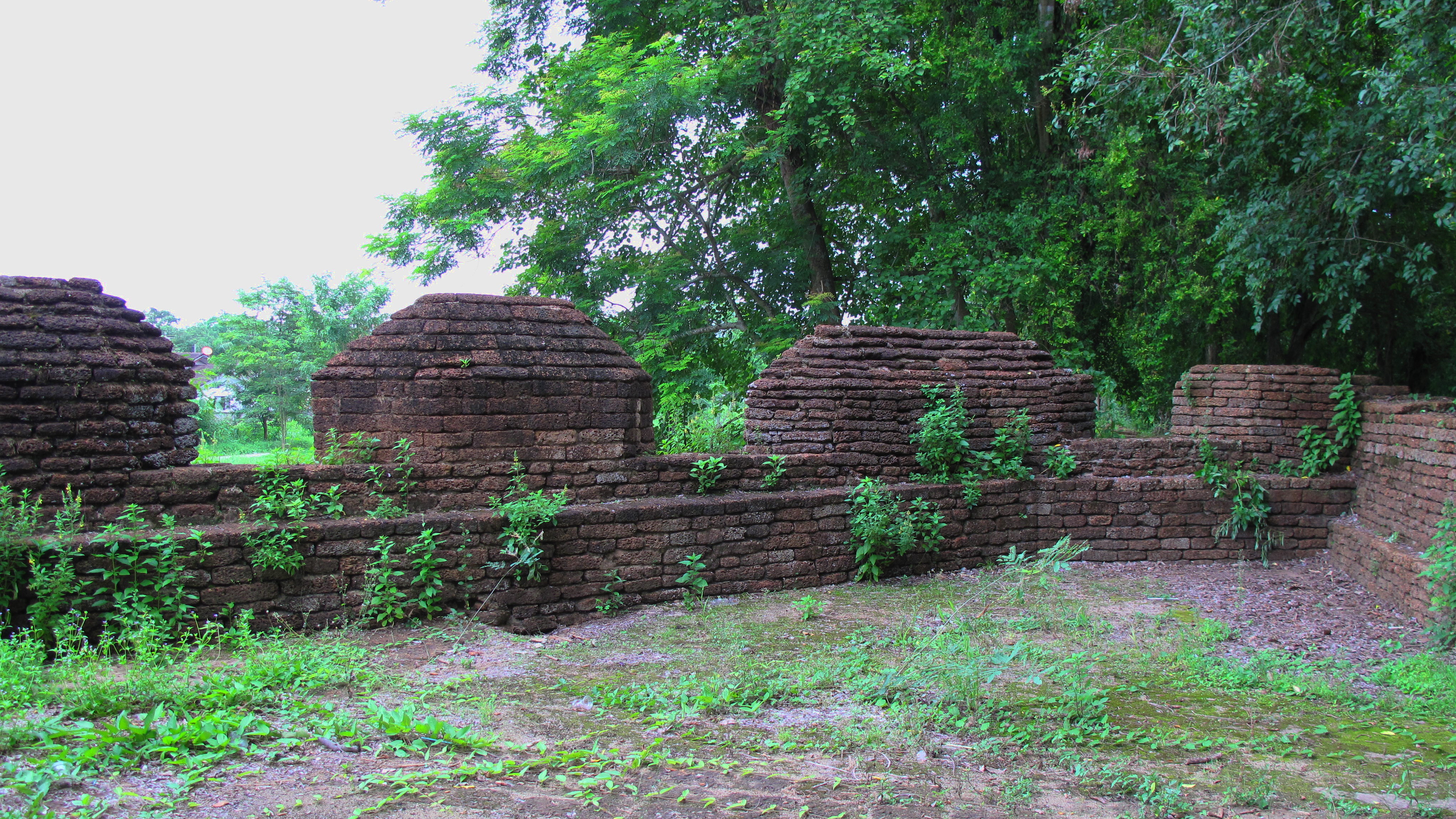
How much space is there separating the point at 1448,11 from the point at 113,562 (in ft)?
31.1

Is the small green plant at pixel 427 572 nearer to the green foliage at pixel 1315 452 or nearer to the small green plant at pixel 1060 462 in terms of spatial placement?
the small green plant at pixel 1060 462

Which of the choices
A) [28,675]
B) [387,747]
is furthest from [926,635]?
[28,675]

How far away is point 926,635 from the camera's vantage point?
5.11m

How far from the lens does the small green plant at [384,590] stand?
5.05m

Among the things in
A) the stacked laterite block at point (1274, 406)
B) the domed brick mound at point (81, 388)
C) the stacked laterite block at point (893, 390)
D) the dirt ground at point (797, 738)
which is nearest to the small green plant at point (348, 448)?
the domed brick mound at point (81, 388)

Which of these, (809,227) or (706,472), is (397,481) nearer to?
(706,472)

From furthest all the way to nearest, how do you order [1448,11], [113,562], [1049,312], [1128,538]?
[1049,312]
[1128,538]
[1448,11]
[113,562]

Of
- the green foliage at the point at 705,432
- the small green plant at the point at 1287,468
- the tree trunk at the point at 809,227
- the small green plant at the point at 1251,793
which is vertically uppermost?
the tree trunk at the point at 809,227

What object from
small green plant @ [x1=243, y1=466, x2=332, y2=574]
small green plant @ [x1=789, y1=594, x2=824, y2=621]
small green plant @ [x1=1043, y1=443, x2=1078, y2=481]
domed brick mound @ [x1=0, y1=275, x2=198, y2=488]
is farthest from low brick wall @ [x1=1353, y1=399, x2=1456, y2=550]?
domed brick mound @ [x1=0, y1=275, x2=198, y2=488]

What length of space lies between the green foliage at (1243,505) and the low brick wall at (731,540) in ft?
0.27

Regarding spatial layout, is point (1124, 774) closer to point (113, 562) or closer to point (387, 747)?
point (387, 747)

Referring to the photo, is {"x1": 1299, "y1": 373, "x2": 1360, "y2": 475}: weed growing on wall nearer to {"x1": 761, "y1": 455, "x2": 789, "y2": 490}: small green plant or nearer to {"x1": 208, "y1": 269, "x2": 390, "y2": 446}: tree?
{"x1": 761, "y1": 455, "x2": 789, "y2": 490}: small green plant

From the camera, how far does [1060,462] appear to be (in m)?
7.82

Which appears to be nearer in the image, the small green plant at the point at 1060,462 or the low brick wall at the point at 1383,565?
the low brick wall at the point at 1383,565
